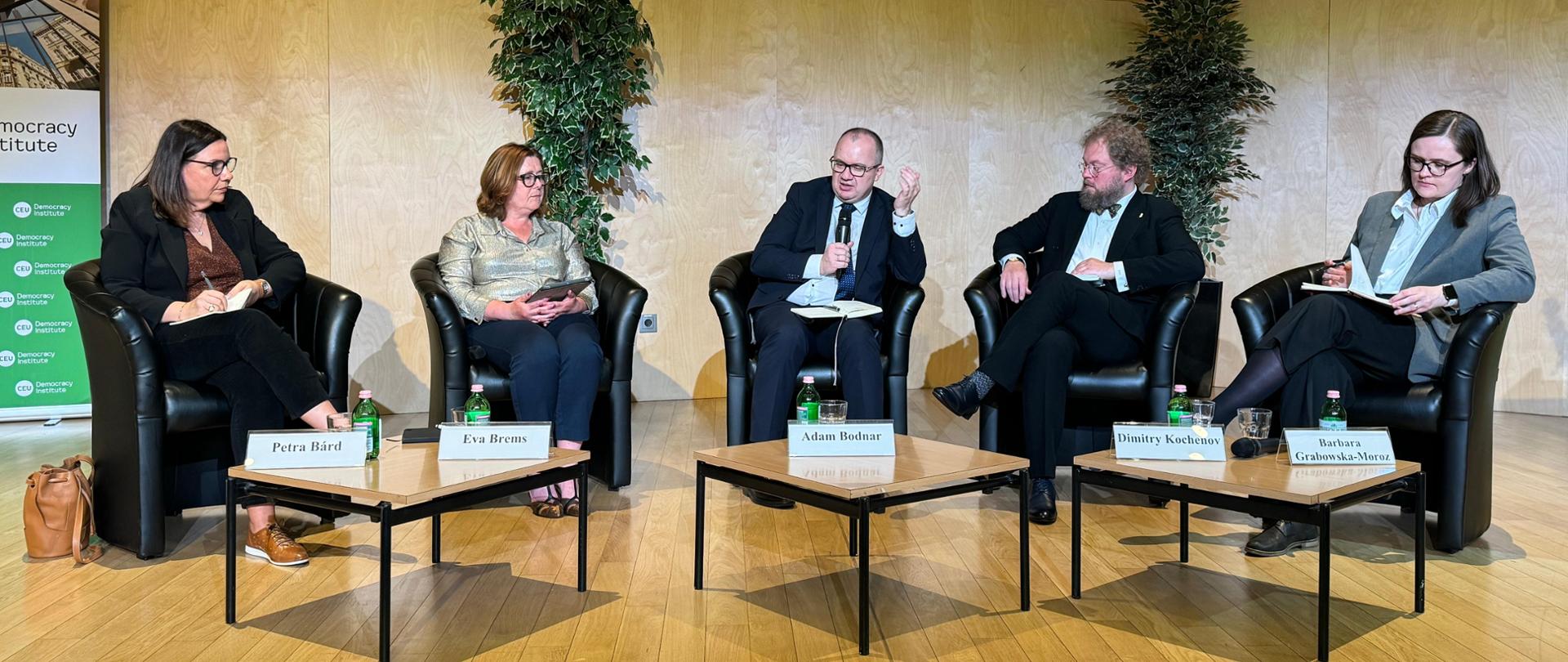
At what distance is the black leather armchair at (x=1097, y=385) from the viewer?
3750mm

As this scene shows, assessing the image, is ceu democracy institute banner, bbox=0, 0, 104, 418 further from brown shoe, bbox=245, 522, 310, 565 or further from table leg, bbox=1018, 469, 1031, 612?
table leg, bbox=1018, 469, 1031, 612

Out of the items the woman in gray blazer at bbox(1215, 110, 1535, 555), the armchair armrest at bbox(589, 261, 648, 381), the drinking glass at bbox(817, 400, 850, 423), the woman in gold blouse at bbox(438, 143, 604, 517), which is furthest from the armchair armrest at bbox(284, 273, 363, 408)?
the woman in gray blazer at bbox(1215, 110, 1535, 555)

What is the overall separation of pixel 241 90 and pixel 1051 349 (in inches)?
153

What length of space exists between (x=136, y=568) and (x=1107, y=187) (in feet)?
10.3

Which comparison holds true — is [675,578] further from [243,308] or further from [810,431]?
[243,308]

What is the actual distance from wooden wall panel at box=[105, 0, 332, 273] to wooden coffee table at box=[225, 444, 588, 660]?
3.15 meters

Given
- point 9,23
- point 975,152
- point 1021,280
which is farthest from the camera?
point 975,152

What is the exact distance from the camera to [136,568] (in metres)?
3.01

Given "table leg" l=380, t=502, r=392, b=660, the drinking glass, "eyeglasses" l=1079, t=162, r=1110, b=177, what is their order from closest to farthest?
"table leg" l=380, t=502, r=392, b=660 → the drinking glass → "eyeglasses" l=1079, t=162, r=1110, b=177

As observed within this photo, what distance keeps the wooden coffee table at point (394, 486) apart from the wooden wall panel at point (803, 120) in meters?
3.16

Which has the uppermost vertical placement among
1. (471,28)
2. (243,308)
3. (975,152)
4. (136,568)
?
(471,28)

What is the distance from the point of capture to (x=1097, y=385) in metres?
3.77

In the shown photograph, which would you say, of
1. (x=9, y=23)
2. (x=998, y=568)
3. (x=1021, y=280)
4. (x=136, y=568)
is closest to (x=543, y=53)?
(x=9, y=23)

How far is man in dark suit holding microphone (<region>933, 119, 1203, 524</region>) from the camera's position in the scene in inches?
145
